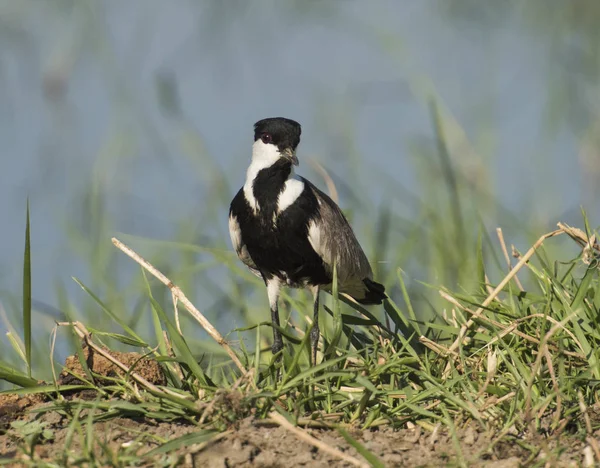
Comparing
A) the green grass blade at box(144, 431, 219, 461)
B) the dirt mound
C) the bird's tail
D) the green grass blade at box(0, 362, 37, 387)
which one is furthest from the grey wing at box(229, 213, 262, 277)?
the green grass blade at box(144, 431, 219, 461)

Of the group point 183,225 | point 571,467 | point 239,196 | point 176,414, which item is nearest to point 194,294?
point 183,225

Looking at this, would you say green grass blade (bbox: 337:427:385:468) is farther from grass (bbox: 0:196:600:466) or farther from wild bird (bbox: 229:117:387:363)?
wild bird (bbox: 229:117:387:363)

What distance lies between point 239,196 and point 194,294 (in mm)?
1043

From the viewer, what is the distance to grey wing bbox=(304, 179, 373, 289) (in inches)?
215

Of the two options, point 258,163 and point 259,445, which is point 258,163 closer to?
point 258,163

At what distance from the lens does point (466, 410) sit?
3.80 meters

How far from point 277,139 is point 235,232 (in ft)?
1.97

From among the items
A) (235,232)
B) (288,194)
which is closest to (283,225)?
(288,194)

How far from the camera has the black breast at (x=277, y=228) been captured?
5.35 meters

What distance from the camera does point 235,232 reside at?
555cm

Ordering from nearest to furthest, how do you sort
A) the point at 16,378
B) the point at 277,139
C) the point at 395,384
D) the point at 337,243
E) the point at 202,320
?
the point at 16,378, the point at 395,384, the point at 202,320, the point at 277,139, the point at 337,243

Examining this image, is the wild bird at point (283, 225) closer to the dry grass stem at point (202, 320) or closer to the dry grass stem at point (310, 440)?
the dry grass stem at point (202, 320)

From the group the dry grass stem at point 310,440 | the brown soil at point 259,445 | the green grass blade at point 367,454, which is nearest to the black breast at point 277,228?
the brown soil at point 259,445

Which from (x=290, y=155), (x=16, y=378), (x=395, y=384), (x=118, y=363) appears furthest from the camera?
(x=290, y=155)
